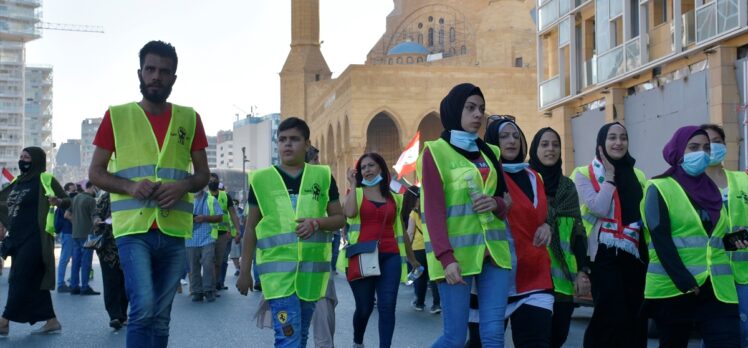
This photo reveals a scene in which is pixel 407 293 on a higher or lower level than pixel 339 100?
lower

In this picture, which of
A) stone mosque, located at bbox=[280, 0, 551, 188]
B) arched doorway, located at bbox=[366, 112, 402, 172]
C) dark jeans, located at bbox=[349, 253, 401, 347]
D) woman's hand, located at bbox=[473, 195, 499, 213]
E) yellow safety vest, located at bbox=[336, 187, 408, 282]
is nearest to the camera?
woman's hand, located at bbox=[473, 195, 499, 213]

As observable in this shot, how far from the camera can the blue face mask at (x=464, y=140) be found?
596 centimetres

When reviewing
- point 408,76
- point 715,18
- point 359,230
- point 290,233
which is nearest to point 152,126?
point 290,233

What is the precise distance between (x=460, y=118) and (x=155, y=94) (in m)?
1.69

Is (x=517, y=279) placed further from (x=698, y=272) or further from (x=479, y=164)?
(x=698, y=272)

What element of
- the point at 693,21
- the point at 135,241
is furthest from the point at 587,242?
the point at 693,21

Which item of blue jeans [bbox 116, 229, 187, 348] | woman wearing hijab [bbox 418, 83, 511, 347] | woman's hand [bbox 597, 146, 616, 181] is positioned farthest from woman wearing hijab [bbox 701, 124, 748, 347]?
blue jeans [bbox 116, 229, 187, 348]

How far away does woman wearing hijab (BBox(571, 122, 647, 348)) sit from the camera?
7.25 meters

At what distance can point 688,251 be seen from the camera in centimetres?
666

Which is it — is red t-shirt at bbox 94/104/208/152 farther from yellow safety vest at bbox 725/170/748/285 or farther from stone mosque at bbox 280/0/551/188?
stone mosque at bbox 280/0/551/188

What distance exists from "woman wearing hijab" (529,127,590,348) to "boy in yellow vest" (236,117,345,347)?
1479 mm

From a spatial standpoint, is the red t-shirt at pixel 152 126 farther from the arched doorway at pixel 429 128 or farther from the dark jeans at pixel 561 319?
the arched doorway at pixel 429 128

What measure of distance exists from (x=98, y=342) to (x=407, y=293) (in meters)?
8.12

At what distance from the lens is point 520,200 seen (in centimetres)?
627
